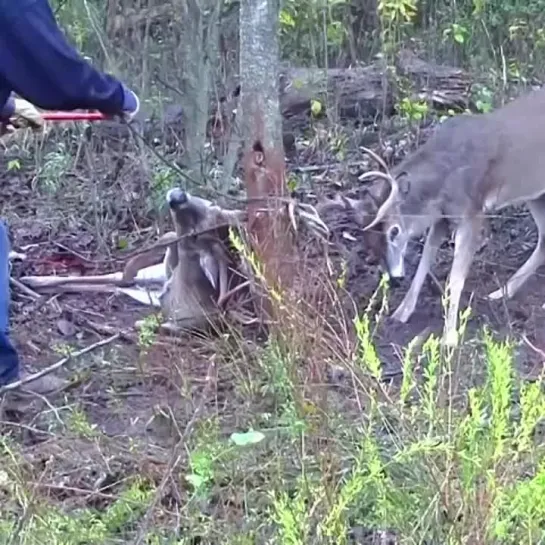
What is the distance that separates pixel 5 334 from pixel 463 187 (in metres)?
2.97

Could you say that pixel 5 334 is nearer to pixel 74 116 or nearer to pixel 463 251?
pixel 74 116

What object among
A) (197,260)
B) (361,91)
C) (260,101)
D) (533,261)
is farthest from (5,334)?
(361,91)

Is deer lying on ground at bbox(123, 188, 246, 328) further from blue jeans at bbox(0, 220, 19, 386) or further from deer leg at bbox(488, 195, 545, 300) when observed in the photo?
deer leg at bbox(488, 195, 545, 300)

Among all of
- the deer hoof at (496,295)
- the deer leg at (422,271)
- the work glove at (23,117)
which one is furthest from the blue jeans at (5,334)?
the deer hoof at (496,295)

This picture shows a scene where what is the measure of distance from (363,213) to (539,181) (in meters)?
1.11

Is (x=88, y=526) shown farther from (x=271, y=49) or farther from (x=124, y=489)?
(x=271, y=49)

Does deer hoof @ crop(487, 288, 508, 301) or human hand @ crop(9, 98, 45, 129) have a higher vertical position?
human hand @ crop(9, 98, 45, 129)

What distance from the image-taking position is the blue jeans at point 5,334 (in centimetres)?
605

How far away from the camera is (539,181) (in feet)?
26.9

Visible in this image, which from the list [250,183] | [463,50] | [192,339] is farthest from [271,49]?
[463,50]

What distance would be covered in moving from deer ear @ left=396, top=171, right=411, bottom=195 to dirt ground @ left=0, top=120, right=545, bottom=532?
1.12 ft

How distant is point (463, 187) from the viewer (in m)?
7.98

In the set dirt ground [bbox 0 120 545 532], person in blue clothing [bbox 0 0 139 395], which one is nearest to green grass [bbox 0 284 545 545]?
dirt ground [bbox 0 120 545 532]

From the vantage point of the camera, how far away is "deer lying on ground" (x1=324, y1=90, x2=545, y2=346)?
7.80m
